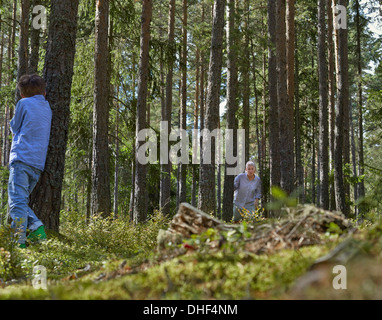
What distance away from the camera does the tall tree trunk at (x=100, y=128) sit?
10562 millimetres

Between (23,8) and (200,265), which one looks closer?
(200,265)

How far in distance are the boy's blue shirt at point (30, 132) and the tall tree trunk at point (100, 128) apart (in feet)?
15.2

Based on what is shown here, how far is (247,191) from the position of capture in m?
9.93

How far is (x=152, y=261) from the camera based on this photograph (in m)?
2.98

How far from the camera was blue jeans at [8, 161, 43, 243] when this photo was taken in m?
5.41

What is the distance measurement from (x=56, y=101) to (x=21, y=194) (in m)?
1.70

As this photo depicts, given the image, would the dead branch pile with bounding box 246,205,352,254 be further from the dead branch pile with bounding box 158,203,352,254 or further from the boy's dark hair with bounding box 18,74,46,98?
the boy's dark hair with bounding box 18,74,46,98

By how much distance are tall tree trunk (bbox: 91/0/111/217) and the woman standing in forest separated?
3.34 metres

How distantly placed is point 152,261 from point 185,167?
2087cm

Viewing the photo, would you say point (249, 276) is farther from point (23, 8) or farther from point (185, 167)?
point (185, 167)

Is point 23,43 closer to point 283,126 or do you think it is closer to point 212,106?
point 212,106
